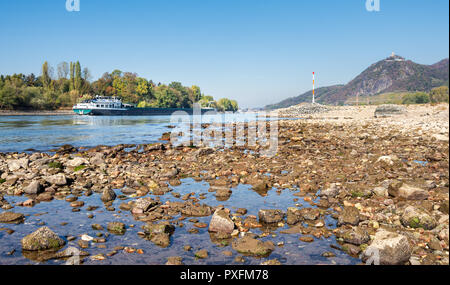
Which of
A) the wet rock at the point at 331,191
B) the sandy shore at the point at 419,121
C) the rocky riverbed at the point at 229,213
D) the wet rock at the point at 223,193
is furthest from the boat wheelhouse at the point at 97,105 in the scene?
the wet rock at the point at 331,191

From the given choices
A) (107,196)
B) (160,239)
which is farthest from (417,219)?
(107,196)

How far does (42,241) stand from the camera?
523 cm

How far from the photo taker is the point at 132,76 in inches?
6649

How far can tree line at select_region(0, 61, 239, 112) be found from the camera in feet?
317

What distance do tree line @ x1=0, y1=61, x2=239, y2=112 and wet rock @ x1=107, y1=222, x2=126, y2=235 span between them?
109574 millimetres

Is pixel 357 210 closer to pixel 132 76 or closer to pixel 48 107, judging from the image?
pixel 48 107

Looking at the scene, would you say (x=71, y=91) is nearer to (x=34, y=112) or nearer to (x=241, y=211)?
(x=34, y=112)

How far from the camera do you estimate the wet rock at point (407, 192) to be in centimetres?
704

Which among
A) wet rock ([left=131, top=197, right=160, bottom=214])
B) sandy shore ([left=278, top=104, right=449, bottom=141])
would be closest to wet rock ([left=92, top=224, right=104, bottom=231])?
wet rock ([left=131, top=197, right=160, bottom=214])

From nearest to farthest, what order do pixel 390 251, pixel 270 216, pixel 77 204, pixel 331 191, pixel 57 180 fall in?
1. pixel 390 251
2. pixel 270 216
3. pixel 77 204
4. pixel 331 191
5. pixel 57 180

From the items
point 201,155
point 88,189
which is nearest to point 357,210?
point 88,189

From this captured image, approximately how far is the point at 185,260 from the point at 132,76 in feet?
579

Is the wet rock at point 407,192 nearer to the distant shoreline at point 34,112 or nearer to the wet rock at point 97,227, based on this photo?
the wet rock at point 97,227

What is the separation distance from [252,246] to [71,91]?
13019 cm
